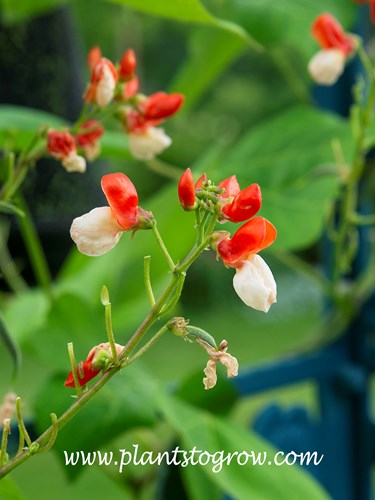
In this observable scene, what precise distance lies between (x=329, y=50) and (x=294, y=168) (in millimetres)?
112

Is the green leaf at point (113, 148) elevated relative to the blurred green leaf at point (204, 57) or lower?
elevated

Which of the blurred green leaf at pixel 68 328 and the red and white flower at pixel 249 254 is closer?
the red and white flower at pixel 249 254

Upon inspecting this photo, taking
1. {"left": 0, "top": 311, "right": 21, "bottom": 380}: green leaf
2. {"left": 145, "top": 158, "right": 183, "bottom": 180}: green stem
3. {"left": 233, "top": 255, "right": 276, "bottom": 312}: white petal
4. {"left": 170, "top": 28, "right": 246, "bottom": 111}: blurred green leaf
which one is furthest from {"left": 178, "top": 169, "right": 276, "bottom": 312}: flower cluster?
{"left": 170, "top": 28, "right": 246, "bottom": 111}: blurred green leaf

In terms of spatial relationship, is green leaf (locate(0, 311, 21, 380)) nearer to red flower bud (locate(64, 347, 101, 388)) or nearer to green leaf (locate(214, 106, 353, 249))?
red flower bud (locate(64, 347, 101, 388))

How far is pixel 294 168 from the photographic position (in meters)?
0.56

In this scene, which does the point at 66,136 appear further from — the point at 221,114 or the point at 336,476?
the point at 221,114

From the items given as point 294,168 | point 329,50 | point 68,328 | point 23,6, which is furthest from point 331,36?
point 23,6

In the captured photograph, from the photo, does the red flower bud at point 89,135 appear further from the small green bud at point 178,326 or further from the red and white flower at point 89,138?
the small green bud at point 178,326

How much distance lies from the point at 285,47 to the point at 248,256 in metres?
0.55

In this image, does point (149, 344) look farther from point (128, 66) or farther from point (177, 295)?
point (128, 66)

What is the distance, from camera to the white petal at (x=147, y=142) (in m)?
0.40

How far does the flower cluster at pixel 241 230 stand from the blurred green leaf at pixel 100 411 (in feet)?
0.83

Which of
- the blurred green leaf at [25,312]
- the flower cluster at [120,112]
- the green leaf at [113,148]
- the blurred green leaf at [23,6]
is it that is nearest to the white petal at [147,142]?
the flower cluster at [120,112]

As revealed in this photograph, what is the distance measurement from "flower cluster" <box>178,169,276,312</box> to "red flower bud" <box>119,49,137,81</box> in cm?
14
